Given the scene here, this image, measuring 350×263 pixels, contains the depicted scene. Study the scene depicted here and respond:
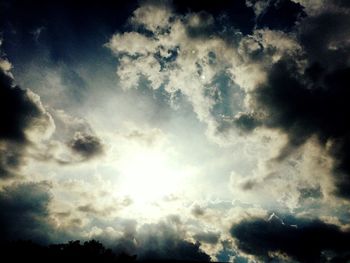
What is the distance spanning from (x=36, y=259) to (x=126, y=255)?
43.2 feet

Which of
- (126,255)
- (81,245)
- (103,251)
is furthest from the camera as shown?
(81,245)

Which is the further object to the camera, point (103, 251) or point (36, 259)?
point (103, 251)

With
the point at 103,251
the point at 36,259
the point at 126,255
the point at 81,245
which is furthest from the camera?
the point at 81,245

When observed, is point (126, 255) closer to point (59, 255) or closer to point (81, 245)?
point (59, 255)

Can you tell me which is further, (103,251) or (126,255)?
(103,251)

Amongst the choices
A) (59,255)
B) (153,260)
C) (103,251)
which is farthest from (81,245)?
(153,260)

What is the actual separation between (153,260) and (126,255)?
4.48m

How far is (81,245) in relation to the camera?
53750 millimetres

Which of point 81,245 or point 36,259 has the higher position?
point 81,245

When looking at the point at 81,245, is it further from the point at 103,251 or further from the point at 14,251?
the point at 14,251

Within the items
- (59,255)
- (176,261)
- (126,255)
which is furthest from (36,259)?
(176,261)

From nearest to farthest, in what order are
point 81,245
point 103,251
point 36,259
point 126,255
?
point 36,259 → point 126,255 → point 103,251 → point 81,245

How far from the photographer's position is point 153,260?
42.8 m

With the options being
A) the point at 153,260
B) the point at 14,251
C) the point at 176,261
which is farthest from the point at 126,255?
the point at 14,251
